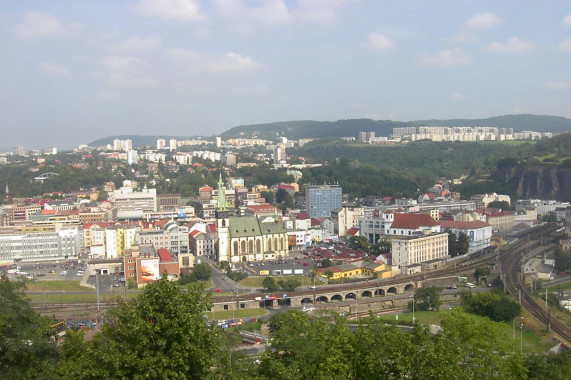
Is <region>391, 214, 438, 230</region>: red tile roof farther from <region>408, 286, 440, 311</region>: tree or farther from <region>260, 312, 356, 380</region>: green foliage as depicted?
<region>260, 312, 356, 380</region>: green foliage

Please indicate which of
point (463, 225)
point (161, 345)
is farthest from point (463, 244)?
point (161, 345)

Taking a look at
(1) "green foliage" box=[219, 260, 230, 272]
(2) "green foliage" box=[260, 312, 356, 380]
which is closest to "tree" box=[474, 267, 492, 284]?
(1) "green foliage" box=[219, 260, 230, 272]

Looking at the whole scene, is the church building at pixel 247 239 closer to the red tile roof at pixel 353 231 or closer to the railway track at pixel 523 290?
the red tile roof at pixel 353 231

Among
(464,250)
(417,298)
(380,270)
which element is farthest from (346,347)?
(464,250)

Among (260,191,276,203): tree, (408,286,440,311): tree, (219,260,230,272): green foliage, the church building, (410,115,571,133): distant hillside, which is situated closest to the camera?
(408,286,440,311): tree

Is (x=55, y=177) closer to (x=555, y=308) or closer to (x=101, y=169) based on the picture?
(x=101, y=169)

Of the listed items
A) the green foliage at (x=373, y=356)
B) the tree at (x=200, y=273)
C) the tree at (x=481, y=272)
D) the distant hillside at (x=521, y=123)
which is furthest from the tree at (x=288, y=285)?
the distant hillside at (x=521, y=123)
